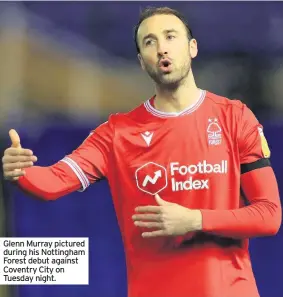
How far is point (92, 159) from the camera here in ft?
4.04

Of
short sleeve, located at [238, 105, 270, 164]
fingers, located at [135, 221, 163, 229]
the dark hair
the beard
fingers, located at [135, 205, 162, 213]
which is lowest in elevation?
fingers, located at [135, 221, 163, 229]

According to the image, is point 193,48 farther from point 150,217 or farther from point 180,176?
point 150,217

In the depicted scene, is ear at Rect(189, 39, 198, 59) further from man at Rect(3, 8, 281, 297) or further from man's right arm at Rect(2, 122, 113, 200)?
man's right arm at Rect(2, 122, 113, 200)

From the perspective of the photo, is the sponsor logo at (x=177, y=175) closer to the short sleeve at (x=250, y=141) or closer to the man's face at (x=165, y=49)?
the short sleeve at (x=250, y=141)

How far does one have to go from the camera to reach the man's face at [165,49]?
1219mm

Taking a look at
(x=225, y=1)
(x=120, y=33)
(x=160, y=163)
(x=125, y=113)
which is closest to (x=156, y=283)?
(x=160, y=163)

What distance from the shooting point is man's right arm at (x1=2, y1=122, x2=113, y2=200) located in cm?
113

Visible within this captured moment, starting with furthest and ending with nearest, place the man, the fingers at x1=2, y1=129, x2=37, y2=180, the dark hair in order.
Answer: the dark hair, the man, the fingers at x1=2, y1=129, x2=37, y2=180

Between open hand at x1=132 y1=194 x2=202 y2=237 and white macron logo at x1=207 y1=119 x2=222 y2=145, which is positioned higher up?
white macron logo at x1=207 y1=119 x2=222 y2=145

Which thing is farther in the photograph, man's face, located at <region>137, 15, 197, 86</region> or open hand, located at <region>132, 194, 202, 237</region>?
man's face, located at <region>137, 15, 197, 86</region>

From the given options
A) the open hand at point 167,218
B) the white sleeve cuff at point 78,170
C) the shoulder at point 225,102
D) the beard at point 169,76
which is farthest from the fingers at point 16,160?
the shoulder at point 225,102

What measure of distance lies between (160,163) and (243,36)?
422 mm

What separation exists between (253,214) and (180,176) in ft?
0.59

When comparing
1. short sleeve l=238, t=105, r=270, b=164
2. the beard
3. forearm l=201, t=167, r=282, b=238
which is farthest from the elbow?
the beard
